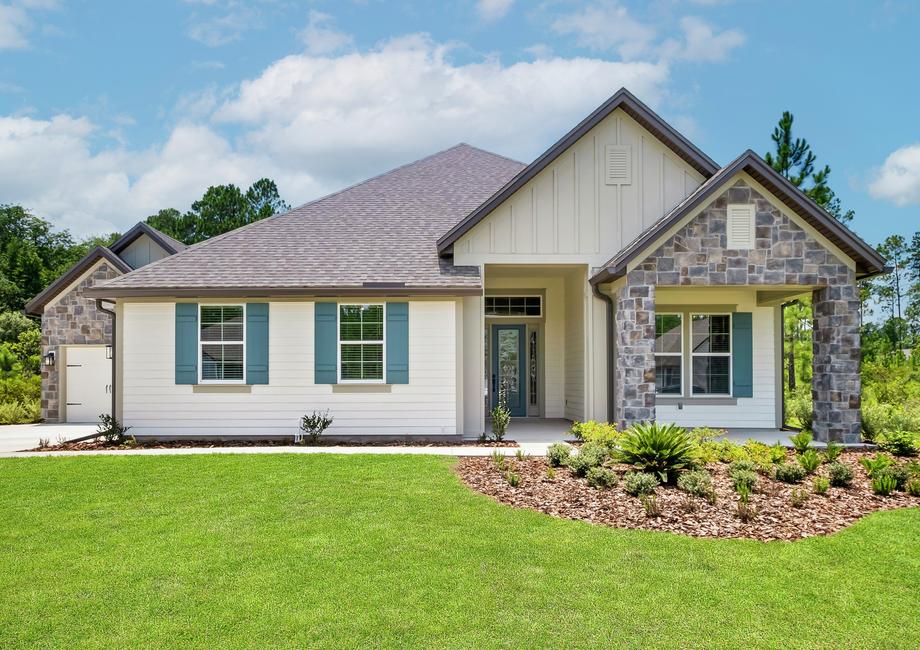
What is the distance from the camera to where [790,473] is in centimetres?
827

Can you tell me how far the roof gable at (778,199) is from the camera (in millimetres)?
11156

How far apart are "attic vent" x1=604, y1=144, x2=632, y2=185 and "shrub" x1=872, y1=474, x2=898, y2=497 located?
7.08m

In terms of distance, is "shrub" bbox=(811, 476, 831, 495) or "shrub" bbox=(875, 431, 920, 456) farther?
"shrub" bbox=(875, 431, 920, 456)

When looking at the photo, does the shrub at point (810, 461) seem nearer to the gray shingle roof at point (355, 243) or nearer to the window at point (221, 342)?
the gray shingle roof at point (355, 243)

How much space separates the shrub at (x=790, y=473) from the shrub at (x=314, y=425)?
24.6 feet

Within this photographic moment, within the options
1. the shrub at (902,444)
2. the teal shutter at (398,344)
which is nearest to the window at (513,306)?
the teal shutter at (398,344)

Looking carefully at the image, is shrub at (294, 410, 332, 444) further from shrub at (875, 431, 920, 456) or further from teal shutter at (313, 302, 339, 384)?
shrub at (875, 431, 920, 456)

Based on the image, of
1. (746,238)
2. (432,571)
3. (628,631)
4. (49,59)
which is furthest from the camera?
(49,59)

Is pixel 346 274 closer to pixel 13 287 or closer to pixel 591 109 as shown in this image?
pixel 591 109

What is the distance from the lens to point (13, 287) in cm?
3681

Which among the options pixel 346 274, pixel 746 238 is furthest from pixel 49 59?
pixel 746 238

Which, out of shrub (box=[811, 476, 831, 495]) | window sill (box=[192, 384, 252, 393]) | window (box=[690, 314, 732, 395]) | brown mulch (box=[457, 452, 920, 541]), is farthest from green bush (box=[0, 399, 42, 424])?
shrub (box=[811, 476, 831, 495])

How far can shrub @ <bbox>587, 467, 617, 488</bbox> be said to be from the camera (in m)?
7.88

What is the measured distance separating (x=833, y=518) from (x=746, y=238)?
5.96 meters
